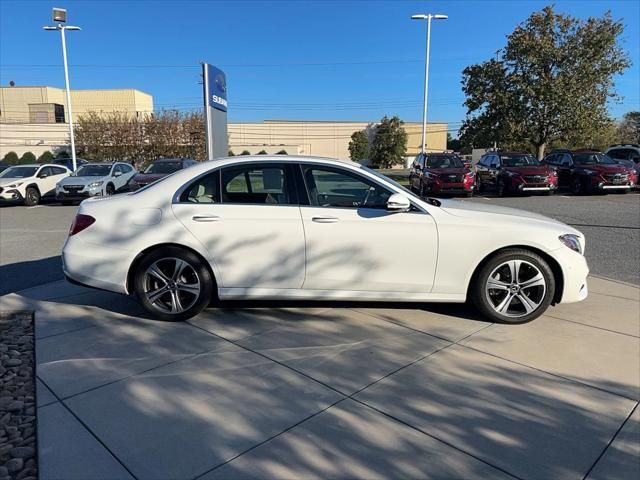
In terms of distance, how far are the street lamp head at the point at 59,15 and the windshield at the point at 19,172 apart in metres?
9.72

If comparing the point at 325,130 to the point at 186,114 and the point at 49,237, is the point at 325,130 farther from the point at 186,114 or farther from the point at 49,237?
the point at 49,237

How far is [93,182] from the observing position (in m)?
17.4

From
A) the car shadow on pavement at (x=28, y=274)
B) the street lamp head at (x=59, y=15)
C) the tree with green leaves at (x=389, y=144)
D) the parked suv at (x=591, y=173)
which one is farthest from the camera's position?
the tree with green leaves at (x=389, y=144)

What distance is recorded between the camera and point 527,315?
14.9ft

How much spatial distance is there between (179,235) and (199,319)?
86 cm

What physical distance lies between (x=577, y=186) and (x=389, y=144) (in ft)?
180

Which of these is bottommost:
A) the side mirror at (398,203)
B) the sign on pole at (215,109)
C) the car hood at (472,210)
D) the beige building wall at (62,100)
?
the car hood at (472,210)

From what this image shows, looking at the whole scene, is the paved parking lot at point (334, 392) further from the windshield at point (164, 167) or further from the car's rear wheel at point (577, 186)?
the car's rear wheel at point (577, 186)

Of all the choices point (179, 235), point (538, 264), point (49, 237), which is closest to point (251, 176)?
point (179, 235)

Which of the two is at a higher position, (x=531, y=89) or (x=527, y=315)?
(x=531, y=89)

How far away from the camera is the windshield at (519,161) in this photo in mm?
18672

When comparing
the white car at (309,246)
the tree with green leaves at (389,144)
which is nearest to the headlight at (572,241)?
the white car at (309,246)

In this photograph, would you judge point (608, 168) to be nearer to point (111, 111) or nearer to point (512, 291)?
point (512, 291)

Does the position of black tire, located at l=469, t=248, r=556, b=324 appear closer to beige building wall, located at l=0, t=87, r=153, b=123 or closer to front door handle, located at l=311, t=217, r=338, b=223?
front door handle, located at l=311, t=217, r=338, b=223
